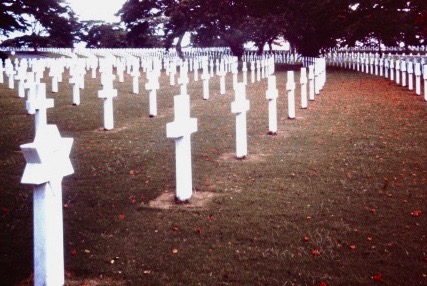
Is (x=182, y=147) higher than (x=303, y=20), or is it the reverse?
(x=303, y=20)

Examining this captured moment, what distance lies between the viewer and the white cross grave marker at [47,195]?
12.7ft

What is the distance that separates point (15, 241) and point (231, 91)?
59.2ft

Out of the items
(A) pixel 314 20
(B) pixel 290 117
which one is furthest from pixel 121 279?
(A) pixel 314 20

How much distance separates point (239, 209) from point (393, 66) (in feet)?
74.7

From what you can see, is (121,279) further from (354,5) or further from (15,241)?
(354,5)

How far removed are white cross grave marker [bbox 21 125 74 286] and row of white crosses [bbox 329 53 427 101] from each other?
15981 millimetres

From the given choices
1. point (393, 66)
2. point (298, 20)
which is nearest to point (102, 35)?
point (298, 20)

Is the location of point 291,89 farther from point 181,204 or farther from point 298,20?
point 298,20

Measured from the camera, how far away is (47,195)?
13.0 ft

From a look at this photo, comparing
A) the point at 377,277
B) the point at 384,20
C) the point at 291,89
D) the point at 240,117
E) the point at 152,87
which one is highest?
the point at 384,20

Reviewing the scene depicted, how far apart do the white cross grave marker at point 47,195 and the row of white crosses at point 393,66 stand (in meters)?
16.0

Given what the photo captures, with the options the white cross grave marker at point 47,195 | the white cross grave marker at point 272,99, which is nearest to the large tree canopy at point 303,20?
the white cross grave marker at point 272,99

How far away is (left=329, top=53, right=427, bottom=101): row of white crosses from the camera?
20.7 m

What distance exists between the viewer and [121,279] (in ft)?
14.5
